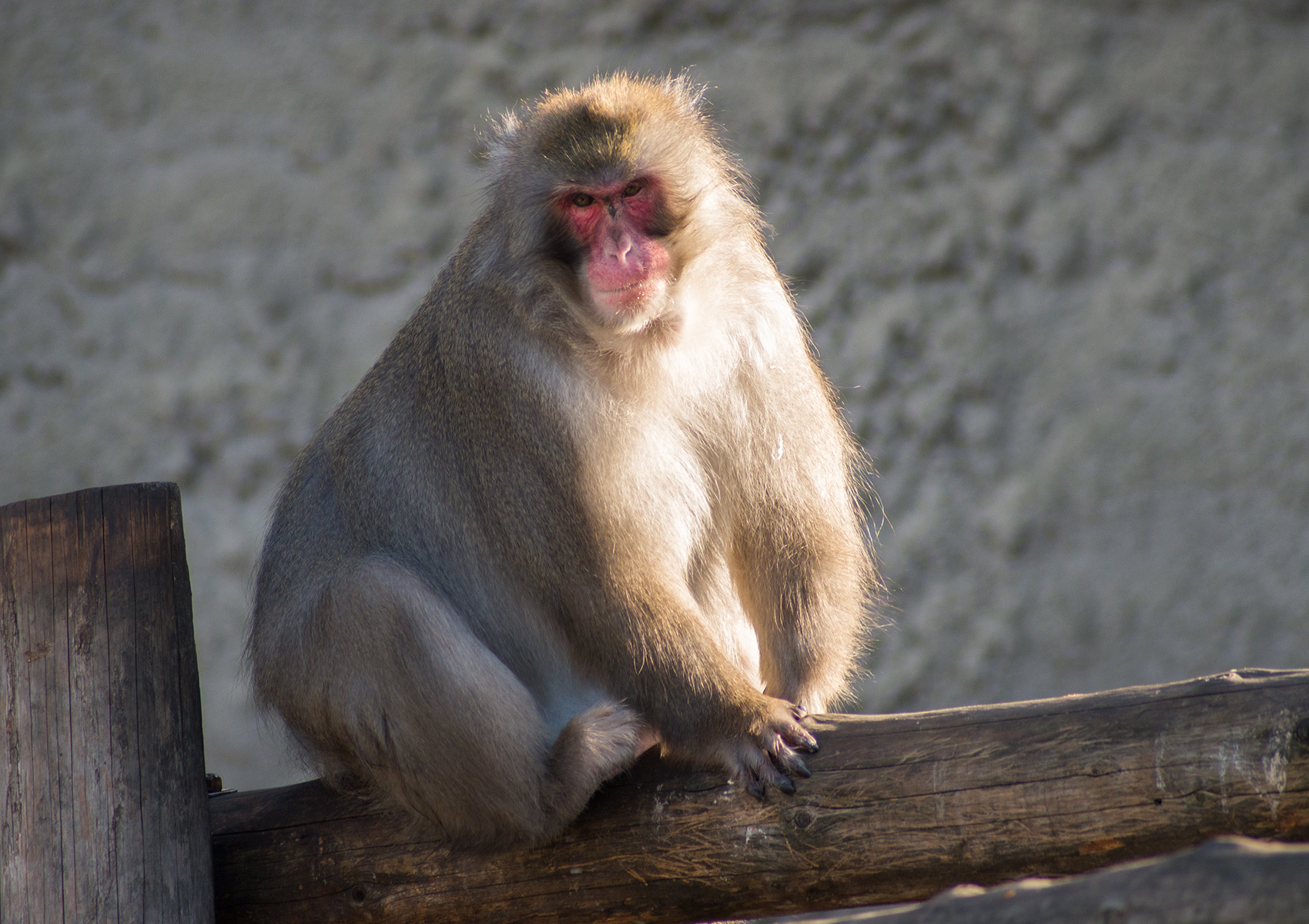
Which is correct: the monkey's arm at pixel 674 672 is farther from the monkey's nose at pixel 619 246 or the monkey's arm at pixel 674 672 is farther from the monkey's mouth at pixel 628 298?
the monkey's nose at pixel 619 246

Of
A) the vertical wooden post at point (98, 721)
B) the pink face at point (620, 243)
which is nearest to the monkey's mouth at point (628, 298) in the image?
the pink face at point (620, 243)

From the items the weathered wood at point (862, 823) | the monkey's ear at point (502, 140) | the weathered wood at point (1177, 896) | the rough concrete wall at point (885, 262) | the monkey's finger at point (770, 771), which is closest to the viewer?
the weathered wood at point (1177, 896)

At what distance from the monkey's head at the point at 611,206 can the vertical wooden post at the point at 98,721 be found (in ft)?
3.28

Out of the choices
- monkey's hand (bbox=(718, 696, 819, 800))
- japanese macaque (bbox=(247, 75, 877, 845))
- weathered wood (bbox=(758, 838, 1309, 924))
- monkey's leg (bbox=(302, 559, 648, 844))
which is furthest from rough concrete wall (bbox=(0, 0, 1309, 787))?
weathered wood (bbox=(758, 838, 1309, 924))

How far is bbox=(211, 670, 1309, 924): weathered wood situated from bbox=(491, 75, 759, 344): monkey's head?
103cm

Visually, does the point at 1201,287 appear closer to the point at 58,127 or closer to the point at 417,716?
the point at 417,716

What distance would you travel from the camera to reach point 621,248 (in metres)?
2.90

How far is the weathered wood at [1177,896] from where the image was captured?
1.50 meters

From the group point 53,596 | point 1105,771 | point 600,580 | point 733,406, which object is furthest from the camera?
point 733,406

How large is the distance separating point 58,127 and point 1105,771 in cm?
496

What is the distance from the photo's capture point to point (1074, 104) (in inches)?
198

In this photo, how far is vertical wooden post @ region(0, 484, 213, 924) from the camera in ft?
8.52

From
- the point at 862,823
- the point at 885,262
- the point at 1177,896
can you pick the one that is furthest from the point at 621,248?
the point at 885,262

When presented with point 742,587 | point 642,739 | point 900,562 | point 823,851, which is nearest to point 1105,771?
point 823,851
